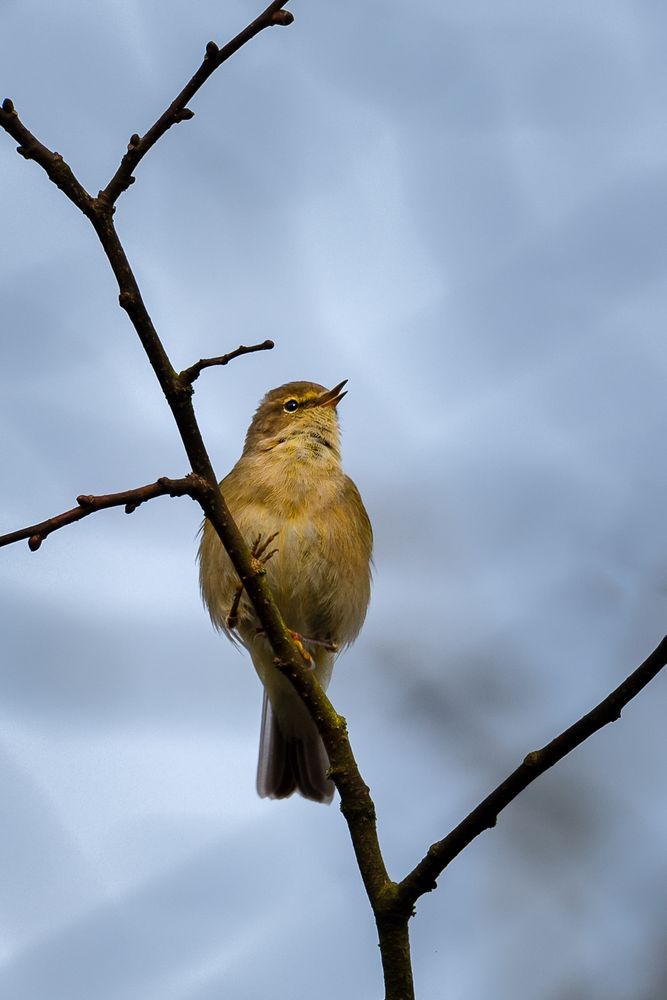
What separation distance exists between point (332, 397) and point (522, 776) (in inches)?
167

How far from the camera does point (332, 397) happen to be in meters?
6.65

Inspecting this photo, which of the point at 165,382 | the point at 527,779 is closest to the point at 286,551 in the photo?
the point at 165,382

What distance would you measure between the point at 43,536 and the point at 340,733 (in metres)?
1.41

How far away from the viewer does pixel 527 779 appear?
264cm

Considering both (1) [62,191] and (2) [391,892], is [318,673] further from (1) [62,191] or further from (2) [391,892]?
(1) [62,191]

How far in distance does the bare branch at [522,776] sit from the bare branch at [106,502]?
45.9 inches

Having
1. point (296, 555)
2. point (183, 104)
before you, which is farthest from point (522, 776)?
point (296, 555)

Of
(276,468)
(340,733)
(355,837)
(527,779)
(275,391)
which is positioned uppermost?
(275,391)

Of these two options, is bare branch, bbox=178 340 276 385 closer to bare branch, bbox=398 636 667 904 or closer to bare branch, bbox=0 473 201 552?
bare branch, bbox=0 473 201 552

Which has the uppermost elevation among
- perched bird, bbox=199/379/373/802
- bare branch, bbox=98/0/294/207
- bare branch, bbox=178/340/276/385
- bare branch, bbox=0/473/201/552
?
perched bird, bbox=199/379/373/802

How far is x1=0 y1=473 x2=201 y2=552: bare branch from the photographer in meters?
2.67

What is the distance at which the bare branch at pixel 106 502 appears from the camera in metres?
2.67

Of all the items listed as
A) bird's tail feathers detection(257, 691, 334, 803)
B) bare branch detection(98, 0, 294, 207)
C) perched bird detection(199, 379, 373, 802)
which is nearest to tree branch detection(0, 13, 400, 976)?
bare branch detection(98, 0, 294, 207)

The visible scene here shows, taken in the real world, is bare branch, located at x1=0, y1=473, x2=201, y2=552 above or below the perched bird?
below
